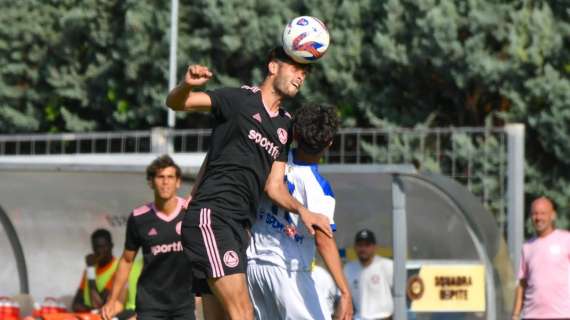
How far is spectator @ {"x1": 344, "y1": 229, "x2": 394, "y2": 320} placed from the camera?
1370cm

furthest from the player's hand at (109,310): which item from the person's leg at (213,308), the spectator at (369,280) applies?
the spectator at (369,280)

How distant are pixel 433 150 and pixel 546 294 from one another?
12.3ft

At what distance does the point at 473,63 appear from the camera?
18.1 meters

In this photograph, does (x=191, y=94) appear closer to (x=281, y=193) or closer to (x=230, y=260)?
(x=281, y=193)

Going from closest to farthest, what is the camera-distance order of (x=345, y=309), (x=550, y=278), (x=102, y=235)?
1. (x=345, y=309)
2. (x=550, y=278)
3. (x=102, y=235)

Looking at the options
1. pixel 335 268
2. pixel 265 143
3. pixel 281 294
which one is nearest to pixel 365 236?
pixel 335 268

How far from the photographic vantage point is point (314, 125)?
7.93 m

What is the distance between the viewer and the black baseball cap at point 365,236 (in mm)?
13797

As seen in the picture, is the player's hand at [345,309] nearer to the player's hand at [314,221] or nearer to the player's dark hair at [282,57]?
the player's hand at [314,221]

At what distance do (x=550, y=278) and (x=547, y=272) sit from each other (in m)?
0.06

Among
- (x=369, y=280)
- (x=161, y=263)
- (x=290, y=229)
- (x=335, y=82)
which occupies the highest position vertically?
(x=335, y=82)

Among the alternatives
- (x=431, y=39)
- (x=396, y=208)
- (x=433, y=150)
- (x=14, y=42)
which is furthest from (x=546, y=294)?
(x=14, y=42)

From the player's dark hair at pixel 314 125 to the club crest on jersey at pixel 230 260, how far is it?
87 centimetres

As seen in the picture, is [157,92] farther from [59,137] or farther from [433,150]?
[433,150]
